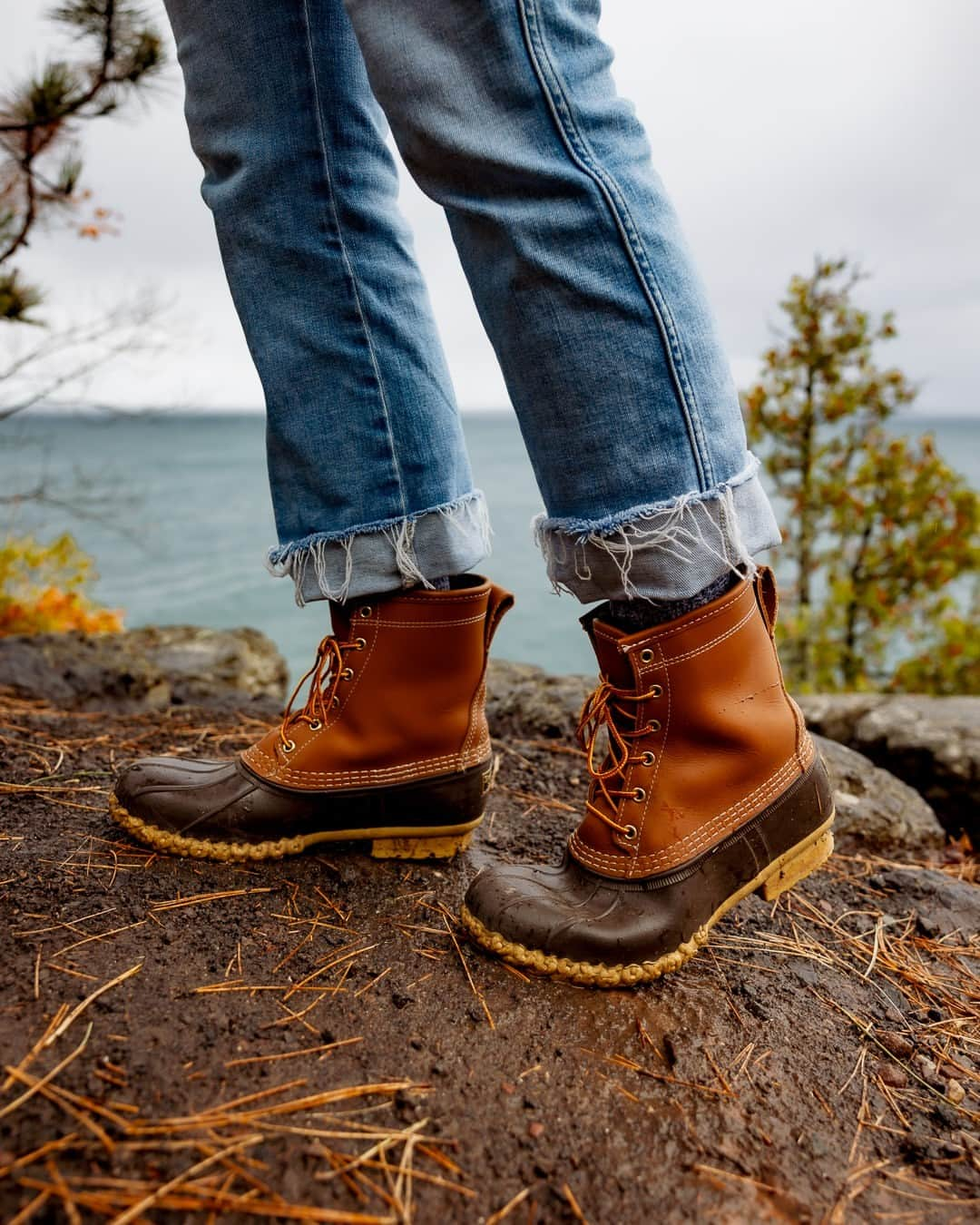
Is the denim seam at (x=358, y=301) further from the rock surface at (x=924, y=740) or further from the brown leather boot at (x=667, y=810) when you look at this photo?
the rock surface at (x=924, y=740)

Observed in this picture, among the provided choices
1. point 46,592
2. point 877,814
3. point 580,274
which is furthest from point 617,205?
point 46,592

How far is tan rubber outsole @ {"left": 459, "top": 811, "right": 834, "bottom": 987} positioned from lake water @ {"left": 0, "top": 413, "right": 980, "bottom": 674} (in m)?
0.71

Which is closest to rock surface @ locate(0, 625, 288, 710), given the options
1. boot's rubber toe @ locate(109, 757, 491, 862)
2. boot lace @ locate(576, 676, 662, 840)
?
boot's rubber toe @ locate(109, 757, 491, 862)

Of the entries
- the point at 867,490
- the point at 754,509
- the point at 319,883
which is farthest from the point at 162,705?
the point at 867,490

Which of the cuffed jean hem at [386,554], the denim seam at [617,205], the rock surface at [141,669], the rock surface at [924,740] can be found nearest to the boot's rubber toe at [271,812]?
the cuffed jean hem at [386,554]

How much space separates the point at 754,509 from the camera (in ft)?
3.82

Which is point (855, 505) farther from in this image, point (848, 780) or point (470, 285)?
point (470, 285)

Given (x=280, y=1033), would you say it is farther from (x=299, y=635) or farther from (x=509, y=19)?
(x=299, y=635)

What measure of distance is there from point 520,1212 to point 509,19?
1285 mm

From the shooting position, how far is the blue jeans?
3.38 ft

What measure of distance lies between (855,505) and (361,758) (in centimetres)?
616

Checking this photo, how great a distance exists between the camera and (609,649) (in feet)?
3.99

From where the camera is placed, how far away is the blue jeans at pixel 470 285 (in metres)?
1.03

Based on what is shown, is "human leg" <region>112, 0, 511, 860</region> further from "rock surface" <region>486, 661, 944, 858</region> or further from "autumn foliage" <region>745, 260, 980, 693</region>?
"autumn foliage" <region>745, 260, 980, 693</region>
